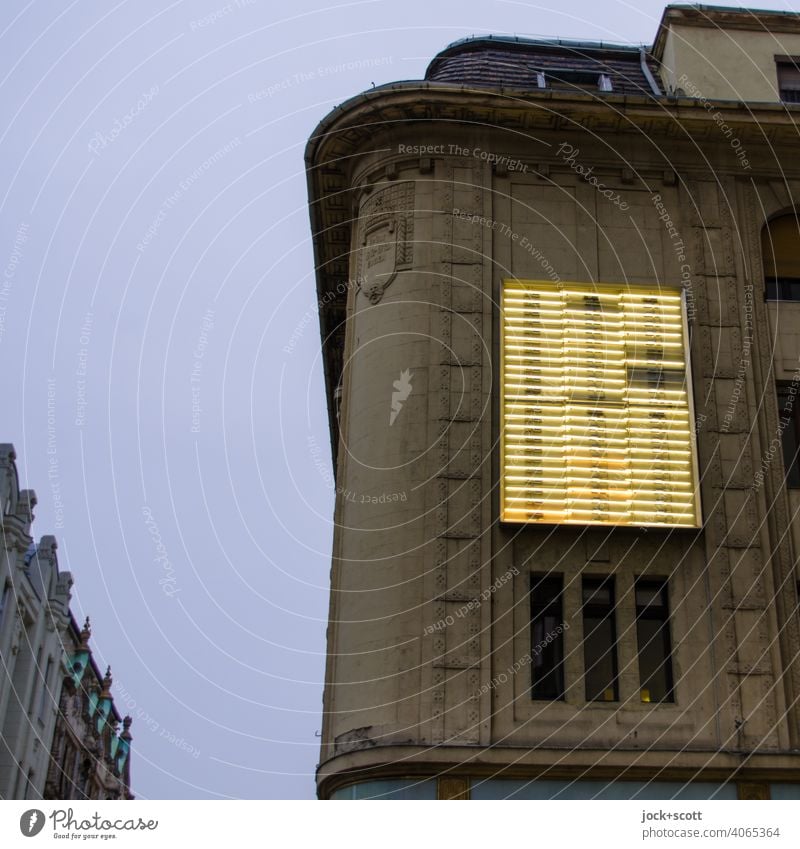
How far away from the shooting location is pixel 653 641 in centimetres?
2575

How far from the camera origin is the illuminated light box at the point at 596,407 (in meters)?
26.6

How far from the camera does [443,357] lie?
28.1 meters

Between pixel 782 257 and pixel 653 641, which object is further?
pixel 782 257

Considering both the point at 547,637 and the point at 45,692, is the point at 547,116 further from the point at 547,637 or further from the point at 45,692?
the point at 45,692

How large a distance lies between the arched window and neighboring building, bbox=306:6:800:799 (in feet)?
0.26

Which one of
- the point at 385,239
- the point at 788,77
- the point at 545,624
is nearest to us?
the point at 545,624

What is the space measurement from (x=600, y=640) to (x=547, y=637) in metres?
1.23

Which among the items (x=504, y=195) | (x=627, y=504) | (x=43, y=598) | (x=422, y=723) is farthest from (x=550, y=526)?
(x=43, y=598)

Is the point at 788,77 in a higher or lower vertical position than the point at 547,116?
higher

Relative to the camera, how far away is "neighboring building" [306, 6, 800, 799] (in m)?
24.3

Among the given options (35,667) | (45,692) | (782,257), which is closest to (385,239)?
(782,257)

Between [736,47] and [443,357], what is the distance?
46.6ft

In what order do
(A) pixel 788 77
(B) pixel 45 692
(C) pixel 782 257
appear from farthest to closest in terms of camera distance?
1. (B) pixel 45 692
2. (A) pixel 788 77
3. (C) pixel 782 257

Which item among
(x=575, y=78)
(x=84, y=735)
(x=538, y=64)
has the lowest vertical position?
(x=84, y=735)
